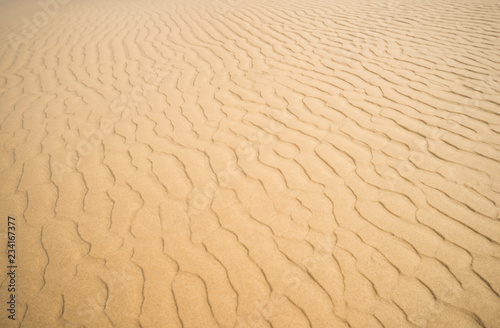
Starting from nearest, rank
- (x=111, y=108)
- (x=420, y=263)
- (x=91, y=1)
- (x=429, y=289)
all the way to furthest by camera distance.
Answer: (x=429, y=289) → (x=420, y=263) → (x=111, y=108) → (x=91, y=1)

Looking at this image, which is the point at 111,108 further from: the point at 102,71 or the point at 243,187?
the point at 243,187

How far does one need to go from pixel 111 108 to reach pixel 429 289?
4131 millimetres

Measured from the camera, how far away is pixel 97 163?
9.59ft

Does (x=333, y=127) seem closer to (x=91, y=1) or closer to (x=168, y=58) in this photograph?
(x=168, y=58)

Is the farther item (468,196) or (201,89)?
(201,89)

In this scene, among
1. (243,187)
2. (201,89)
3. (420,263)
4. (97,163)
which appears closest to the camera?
(420,263)

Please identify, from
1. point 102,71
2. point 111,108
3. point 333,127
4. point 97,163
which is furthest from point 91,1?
point 333,127

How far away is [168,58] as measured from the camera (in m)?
5.16

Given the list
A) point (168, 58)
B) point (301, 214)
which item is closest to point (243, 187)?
point (301, 214)

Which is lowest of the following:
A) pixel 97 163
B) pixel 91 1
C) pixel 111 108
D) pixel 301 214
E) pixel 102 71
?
pixel 301 214

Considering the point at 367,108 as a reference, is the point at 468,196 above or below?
below

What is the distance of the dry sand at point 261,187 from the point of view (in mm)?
1822

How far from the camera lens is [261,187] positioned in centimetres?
255

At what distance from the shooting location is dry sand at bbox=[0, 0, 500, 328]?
5.98ft
